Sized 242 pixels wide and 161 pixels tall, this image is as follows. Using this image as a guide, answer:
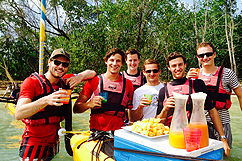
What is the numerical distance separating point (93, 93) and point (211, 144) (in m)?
1.88

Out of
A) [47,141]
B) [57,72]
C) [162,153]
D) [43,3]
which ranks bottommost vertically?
[47,141]

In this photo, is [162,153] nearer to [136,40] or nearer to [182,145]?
[182,145]

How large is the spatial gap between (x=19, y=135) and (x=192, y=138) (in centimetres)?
768

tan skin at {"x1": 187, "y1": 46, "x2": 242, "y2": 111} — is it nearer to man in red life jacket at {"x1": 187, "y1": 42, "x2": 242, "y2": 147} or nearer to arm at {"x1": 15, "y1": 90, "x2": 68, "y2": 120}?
man in red life jacket at {"x1": 187, "y1": 42, "x2": 242, "y2": 147}

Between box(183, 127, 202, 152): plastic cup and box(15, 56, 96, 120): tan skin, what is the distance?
4.36 ft

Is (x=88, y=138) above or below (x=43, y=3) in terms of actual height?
below

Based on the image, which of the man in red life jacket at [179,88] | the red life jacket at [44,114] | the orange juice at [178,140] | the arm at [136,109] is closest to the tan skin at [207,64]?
the man in red life jacket at [179,88]

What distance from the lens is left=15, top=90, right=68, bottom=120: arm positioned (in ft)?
7.16

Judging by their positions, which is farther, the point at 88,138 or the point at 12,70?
the point at 12,70

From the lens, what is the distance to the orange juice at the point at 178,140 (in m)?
1.42

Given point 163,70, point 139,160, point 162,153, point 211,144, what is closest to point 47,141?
point 139,160

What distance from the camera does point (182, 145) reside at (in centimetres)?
142

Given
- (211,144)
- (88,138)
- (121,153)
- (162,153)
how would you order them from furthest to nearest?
(88,138) < (121,153) < (211,144) < (162,153)

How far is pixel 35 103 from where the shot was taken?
7.66 feet
